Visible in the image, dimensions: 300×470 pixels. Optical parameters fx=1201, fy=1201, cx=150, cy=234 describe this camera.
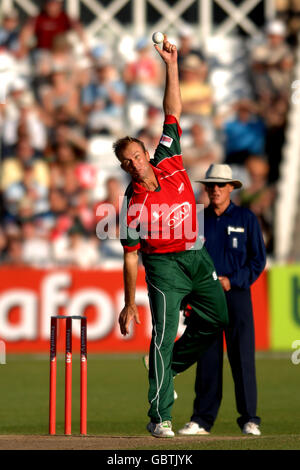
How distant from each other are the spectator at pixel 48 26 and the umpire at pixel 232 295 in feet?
37.1

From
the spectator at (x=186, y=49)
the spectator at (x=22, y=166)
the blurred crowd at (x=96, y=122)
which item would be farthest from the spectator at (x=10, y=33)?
the spectator at (x=186, y=49)

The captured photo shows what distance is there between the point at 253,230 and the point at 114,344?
744 cm

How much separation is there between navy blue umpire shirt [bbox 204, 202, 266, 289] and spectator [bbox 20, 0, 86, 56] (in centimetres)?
1151

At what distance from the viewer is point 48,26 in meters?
20.6

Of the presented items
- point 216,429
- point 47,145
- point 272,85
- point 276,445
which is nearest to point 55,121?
point 47,145

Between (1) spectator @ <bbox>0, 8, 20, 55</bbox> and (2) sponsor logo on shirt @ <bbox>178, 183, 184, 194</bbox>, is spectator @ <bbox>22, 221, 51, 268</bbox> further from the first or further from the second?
(2) sponsor logo on shirt @ <bbox>178, 183, 184, 194</bbox>

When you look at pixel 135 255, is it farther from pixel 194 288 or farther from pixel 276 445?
pixel 276 445

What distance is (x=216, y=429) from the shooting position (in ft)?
33.9

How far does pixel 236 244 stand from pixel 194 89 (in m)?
10.8

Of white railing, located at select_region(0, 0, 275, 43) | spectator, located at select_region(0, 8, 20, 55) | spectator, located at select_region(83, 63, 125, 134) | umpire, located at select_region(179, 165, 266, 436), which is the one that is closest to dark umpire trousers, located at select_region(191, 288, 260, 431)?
umpire, located at select_region(179, 165, 266, 436)

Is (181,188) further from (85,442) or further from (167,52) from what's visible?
(85,442)

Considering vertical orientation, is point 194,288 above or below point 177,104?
below

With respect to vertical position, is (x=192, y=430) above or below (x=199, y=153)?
below

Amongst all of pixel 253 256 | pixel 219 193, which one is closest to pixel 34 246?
pixel 219 193
